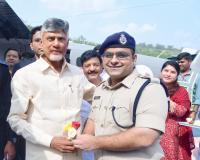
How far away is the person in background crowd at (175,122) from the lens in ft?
14.5

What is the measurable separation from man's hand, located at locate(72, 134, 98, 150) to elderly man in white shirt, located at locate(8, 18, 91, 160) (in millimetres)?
281

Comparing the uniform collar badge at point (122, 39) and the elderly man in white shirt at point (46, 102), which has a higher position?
the uniform collar badge at point (122, 39)

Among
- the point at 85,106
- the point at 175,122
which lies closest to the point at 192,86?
the point at 175,122

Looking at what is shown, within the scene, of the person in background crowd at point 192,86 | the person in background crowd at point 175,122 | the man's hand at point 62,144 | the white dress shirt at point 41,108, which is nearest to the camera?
the man's hand at point 62,144

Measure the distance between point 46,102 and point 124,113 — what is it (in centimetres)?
67

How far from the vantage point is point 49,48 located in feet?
9.29

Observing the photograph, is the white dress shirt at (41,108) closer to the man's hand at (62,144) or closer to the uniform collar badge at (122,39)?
the man's hand at (62,144)

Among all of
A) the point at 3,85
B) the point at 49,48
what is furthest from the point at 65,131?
the point at 3,85

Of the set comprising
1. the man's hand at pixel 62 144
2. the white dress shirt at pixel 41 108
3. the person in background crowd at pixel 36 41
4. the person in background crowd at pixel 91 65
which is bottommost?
the man's hand at pixel 62 144

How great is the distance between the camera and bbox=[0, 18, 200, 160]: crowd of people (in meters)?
2.32

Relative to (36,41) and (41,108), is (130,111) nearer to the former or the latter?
(41,108)

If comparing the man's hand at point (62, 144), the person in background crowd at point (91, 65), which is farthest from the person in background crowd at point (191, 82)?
the man's hand at point (62, 144)

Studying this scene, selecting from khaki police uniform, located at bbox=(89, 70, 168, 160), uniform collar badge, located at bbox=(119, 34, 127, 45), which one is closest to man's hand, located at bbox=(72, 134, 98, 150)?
khaki police uniform, located at bbox=(89, 70, 168, 160)

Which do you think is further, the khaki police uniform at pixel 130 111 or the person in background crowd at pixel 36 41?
the person in background crowd at pixel 36 41
